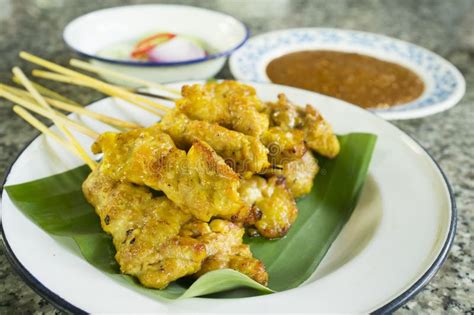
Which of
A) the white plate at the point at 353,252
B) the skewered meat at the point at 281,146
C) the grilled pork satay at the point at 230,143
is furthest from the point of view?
the skewered meat at the point at 281,146

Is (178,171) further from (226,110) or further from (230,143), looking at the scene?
(226,110)

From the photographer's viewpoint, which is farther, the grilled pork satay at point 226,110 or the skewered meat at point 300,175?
the skewered meat at point 300,175

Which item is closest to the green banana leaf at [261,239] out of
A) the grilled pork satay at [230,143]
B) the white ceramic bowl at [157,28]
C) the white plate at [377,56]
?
Result: the grilled pork satay at [230,143]

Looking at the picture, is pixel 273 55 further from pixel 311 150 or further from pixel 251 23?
pixel 311 150

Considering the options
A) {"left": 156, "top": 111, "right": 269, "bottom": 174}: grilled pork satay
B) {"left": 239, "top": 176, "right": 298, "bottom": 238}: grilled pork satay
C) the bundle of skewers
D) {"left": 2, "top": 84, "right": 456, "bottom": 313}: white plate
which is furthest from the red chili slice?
{"left": 239, "top": 176, "right": 298, "bottom": 238}: grilled pork satay

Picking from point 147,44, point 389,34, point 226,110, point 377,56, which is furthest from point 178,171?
point 389,34

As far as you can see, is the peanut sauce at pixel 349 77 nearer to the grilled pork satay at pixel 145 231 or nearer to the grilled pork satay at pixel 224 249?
the grilled pork satay at pixel 224 249
